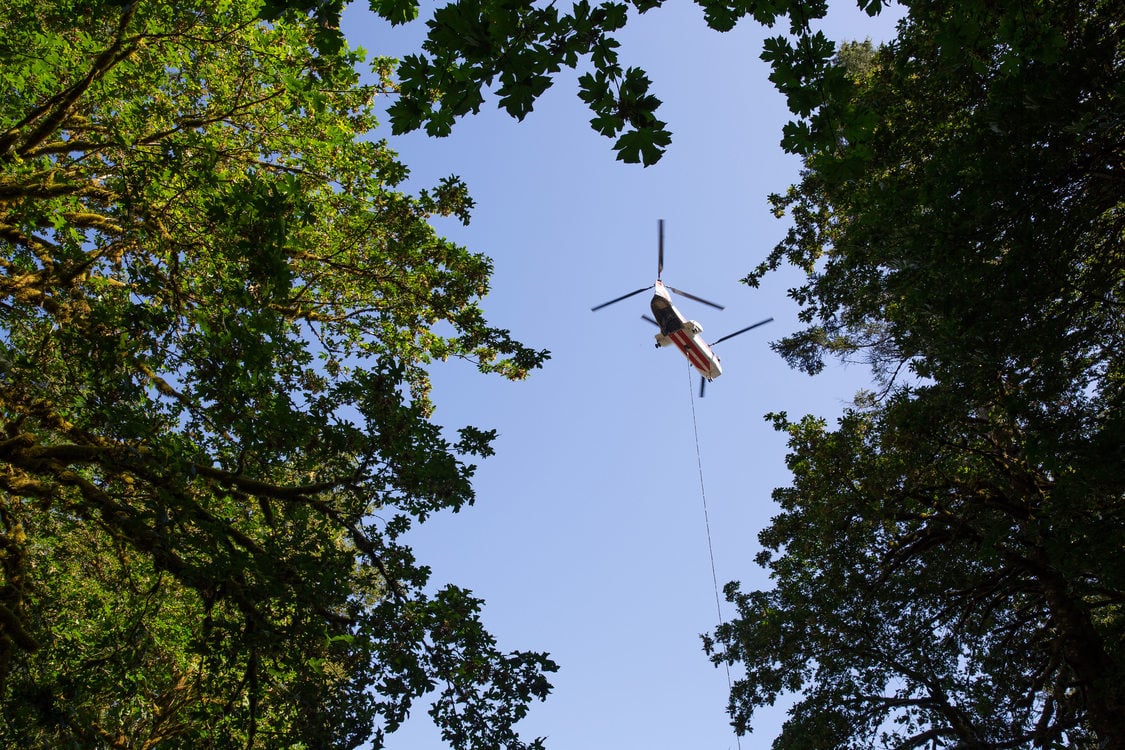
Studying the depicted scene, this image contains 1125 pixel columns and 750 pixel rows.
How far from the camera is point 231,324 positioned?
21.5ft

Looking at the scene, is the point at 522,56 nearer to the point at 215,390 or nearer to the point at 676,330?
the point at 215,390

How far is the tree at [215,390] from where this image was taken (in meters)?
6.69

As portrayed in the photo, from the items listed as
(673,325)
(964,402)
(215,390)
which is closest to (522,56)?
(215,390)

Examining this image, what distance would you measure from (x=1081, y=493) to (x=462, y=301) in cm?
696

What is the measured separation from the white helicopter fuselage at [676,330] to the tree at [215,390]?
12296mm

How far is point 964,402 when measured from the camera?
26.2ft

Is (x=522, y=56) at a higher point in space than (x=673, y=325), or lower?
lower

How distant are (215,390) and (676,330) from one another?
1720 cm

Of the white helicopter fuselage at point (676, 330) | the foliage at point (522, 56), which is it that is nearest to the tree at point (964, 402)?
the foliage at point (522, 56)

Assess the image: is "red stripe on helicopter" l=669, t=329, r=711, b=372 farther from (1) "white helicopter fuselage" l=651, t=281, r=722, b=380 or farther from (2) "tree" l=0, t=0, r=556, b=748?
(2) "tree" l=0, t=0, r=556, b=748

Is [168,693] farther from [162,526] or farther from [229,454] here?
[162,526]

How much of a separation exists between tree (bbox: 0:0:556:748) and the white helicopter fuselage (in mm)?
12296

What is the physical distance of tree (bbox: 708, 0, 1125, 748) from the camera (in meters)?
6.95

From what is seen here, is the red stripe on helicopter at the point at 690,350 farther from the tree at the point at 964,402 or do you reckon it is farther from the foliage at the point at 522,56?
the foliage at the point at 522,56
